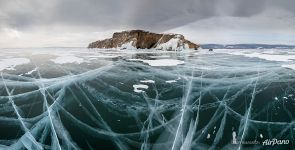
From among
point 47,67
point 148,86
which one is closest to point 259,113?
point 148,86

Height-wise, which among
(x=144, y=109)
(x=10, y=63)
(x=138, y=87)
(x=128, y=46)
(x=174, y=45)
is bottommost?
(x=128, y=46)

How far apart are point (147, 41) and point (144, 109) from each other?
109ft

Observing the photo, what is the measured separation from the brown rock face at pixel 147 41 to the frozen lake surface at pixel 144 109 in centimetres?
2402

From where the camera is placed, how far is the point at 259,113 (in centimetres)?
1156

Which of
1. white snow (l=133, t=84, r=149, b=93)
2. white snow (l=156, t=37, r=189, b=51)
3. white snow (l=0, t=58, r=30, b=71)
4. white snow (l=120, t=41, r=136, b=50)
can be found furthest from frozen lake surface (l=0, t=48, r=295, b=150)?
white snow (l=120, t=41, r=136, b=50)

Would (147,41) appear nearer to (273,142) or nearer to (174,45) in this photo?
(174,45)

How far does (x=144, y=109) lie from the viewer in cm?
1148

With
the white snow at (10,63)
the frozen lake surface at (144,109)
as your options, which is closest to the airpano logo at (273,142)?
the frozen lake surface at (144,109)

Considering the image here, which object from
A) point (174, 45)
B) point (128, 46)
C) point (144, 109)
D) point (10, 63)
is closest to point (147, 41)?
point (128, 46)

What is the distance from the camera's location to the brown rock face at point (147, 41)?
3944 cm

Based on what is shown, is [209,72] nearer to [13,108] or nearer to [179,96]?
[179,96]

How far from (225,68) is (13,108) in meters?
9.70

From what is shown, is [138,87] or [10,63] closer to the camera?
[138,87]

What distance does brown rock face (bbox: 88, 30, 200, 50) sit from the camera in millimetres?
39438
